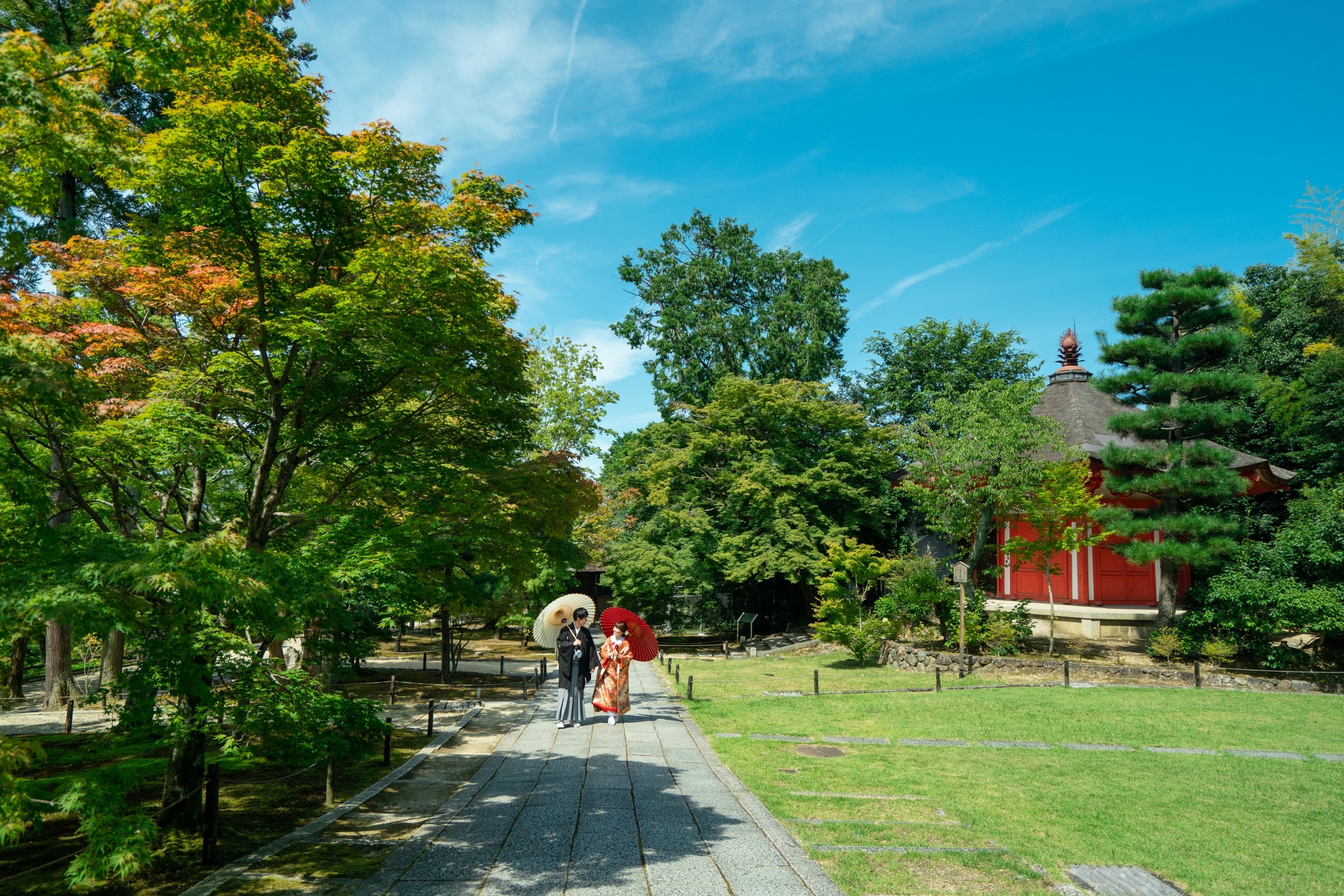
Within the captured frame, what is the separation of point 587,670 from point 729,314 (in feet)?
87.8

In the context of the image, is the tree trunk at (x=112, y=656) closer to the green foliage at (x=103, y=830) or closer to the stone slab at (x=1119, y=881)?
the green foliage at (x=103, y=830)

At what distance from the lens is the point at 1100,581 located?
22766 millimetres

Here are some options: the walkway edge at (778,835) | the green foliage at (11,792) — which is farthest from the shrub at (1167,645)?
the green foliage at (11,792)

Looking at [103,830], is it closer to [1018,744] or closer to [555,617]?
[555,617]

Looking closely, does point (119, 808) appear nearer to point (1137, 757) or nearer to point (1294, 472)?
point (1137, 757)

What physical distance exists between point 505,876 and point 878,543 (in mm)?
25089

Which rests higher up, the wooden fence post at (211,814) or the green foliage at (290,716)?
the green foliage at (290,716)

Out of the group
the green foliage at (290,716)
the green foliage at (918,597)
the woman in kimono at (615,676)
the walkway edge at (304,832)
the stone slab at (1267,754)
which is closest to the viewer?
the walkway edge at (304,832)

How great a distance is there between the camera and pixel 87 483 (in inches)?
338

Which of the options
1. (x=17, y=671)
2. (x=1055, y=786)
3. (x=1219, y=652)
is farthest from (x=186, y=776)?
(x=1219, y=652)

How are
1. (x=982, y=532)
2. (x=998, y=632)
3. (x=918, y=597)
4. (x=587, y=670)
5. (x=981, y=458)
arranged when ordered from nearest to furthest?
(x=587, y=670) < (x=998, y=632) < (x=981, y=458) < (x=982, y=532) < (x=918, y=597)

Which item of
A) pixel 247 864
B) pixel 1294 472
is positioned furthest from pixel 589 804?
pixel 1294 472

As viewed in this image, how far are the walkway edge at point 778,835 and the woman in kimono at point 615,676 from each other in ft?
7.66

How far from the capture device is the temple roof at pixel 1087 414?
22375 mm
